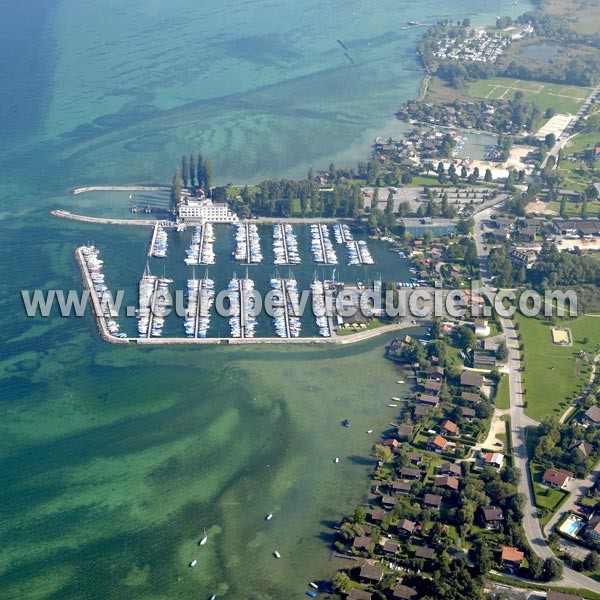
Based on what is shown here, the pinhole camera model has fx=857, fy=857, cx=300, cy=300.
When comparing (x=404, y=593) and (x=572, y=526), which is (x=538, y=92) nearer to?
(x=572, y=526)

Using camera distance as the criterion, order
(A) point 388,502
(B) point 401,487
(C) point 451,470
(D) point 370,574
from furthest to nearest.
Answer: (C) point 451,470 → (B) point 401,487 → (A) point 388,502 → (D) point 370,574

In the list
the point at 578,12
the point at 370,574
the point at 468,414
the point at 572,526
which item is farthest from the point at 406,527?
the point at 578,12

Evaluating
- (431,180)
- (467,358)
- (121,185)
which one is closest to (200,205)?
(121,185)

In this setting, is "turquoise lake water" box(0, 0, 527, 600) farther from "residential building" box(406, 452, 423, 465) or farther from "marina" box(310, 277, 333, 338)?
"residential building" box(406, 452, 423, 465)

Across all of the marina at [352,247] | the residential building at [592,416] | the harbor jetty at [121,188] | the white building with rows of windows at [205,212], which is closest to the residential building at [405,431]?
the residential building at [592,416]

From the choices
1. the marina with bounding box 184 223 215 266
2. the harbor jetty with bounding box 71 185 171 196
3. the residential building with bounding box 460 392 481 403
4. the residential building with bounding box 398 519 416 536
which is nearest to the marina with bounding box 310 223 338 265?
the marina with bounding box 184 223 215 266

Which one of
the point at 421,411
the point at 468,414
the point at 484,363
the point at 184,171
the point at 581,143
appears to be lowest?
the point at 468,414

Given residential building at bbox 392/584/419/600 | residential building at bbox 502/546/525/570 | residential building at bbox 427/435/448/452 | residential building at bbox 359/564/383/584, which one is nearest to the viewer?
residential building at bbox 392/584/419/600
